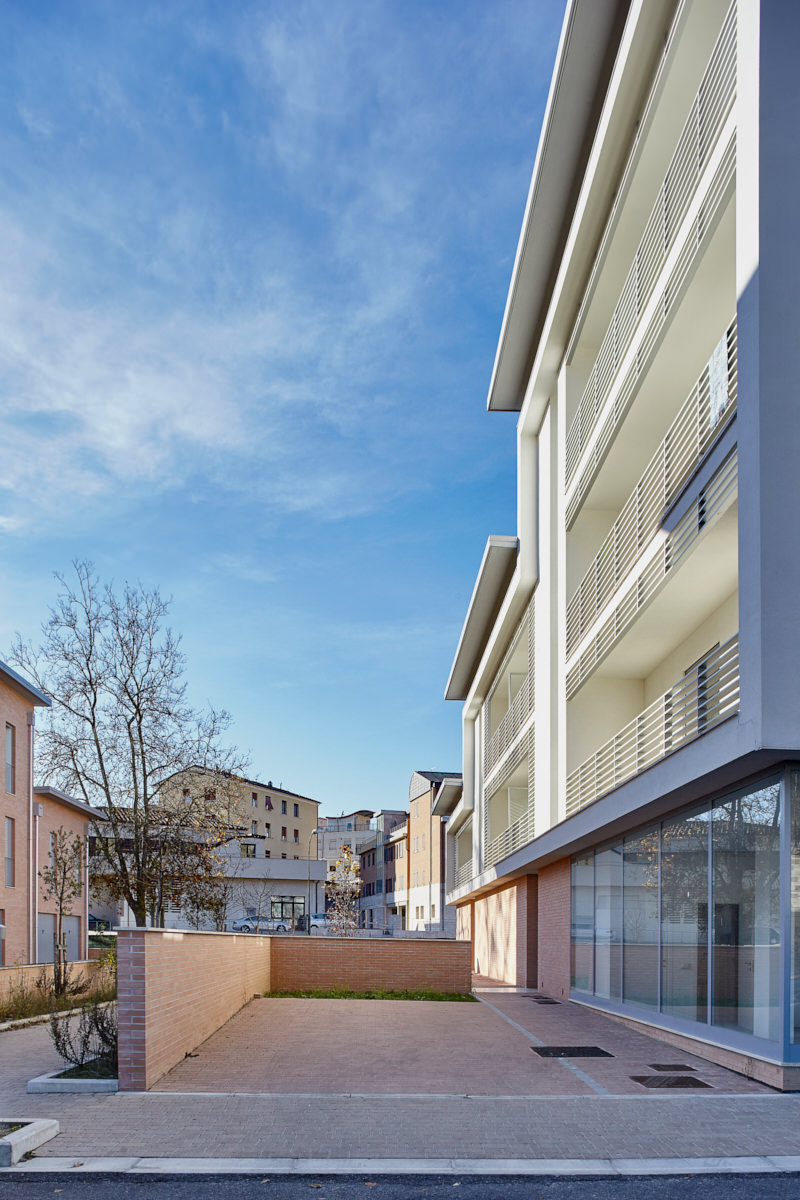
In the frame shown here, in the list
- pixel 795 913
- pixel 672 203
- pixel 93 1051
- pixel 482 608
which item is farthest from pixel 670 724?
pixel 482 608

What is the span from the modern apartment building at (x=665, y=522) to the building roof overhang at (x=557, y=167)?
0.16 feet

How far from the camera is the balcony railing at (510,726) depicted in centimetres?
2594

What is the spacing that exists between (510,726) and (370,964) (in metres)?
9.82

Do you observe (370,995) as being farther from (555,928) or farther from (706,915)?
(706,915)

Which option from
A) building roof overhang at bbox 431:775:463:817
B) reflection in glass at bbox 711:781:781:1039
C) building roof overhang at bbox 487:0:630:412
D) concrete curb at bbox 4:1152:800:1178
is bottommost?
building roof overhang at bbox 431:775:463:817

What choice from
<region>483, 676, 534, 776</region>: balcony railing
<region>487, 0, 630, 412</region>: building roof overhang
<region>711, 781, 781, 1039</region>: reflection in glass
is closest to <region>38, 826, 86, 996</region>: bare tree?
<region>483, 676, 534, 776</region>: balcony railing

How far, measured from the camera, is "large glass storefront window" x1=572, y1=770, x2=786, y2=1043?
33.1 feet

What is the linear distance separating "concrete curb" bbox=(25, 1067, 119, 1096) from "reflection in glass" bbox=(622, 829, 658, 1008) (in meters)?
7.75

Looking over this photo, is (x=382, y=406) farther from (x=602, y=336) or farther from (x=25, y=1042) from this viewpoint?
(x=25, y=1042)

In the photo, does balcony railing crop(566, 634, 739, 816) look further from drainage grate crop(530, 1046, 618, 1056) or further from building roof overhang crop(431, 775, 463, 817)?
building roof overhang crop(431, 775, 463, 817)

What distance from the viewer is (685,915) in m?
12.8

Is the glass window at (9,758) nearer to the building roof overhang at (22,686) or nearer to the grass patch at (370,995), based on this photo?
the building roof overhang at (22,686)

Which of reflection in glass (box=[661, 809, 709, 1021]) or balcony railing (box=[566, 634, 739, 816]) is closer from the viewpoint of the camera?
balcony railing (box=[566, 634, 739, 816])

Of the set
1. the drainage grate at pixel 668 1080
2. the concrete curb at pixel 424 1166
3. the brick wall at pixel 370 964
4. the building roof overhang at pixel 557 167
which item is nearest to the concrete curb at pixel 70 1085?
the concrete curb at pixel 424 1166
